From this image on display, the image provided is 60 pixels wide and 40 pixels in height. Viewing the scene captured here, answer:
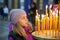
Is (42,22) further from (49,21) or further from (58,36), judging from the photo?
(58,36)

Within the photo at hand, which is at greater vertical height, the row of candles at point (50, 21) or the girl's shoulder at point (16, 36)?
the row of candles at point (50, 21)

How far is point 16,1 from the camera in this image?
71.2 feet

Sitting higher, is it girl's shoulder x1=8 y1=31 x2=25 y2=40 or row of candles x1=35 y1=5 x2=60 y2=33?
row of candles x1=35 y1=5 x2=60 y2=33

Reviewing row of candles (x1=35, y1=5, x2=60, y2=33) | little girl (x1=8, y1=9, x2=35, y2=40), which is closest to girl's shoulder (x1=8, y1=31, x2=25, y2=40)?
little girl (x1=8, y1=9, x2=35, y2=40)

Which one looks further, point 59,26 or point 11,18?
point 11,18

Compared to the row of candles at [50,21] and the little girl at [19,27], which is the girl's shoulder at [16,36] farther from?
the row of candles at [50,21]

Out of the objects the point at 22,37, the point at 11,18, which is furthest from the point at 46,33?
the point at 11,18

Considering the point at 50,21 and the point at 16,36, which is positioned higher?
the point at 50,21

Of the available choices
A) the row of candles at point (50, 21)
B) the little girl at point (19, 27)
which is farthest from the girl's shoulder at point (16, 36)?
the row of candles at point (50, 21)

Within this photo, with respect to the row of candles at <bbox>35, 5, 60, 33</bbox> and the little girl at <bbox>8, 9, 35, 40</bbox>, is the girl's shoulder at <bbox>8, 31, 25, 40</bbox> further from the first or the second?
the row of candles at <bbox>35, 5, 60, 33</bbox>

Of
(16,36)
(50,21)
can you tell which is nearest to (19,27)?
(16,36)

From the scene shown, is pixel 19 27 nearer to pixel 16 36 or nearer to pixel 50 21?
pixel 16 36

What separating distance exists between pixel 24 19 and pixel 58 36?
607 mm

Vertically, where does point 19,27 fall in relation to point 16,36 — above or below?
above
